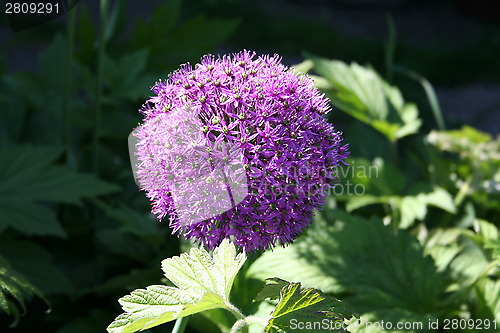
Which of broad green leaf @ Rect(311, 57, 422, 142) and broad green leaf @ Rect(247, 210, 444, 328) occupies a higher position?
broad green leaf @ Rect(311, 57, 422, 142)

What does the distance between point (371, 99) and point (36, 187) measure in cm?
165

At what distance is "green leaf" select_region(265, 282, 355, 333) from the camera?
1.58 metres

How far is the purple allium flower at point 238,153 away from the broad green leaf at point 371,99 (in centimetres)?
126

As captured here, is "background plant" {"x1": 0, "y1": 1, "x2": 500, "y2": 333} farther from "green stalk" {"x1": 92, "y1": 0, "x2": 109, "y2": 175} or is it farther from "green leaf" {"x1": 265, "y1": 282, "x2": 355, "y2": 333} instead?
"green leaf" {"x1": 265, "y1": 282, "x2": 355, "y2": 333}

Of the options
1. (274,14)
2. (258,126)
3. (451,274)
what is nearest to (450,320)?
(451,274)

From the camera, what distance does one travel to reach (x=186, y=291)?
163 centimetres

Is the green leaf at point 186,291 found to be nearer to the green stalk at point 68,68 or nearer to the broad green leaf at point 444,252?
the broad green leaf at point 444,252

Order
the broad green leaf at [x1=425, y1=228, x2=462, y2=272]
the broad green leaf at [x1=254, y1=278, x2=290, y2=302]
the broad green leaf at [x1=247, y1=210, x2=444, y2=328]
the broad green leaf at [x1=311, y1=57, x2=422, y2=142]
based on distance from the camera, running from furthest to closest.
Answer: the broad green leaf at [x1=311, y1=57, x2=422, y2=142], the broad green leaf at [x1=425, y1=228, x2=462, y2=272], the broad green leaf at [x1=247, y1=210, x2=444, y2=328], the broad green leaf at [x1=254, y1=278, x2=290, y2=302]

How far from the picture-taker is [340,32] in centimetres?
702

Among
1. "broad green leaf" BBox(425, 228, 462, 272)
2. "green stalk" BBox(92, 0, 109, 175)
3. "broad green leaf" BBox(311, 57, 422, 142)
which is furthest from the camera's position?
"broad green leaf" BBox(311, 57, 422, 142)

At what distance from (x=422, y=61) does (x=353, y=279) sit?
4.50 metres

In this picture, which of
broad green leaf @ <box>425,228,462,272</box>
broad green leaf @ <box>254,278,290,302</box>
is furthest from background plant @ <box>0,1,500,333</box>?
broad green leaf @ <box>254,278,290,302</box>

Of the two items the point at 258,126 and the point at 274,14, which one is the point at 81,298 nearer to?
the point at 258,126

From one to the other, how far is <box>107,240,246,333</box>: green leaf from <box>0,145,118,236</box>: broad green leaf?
3.13 feet
